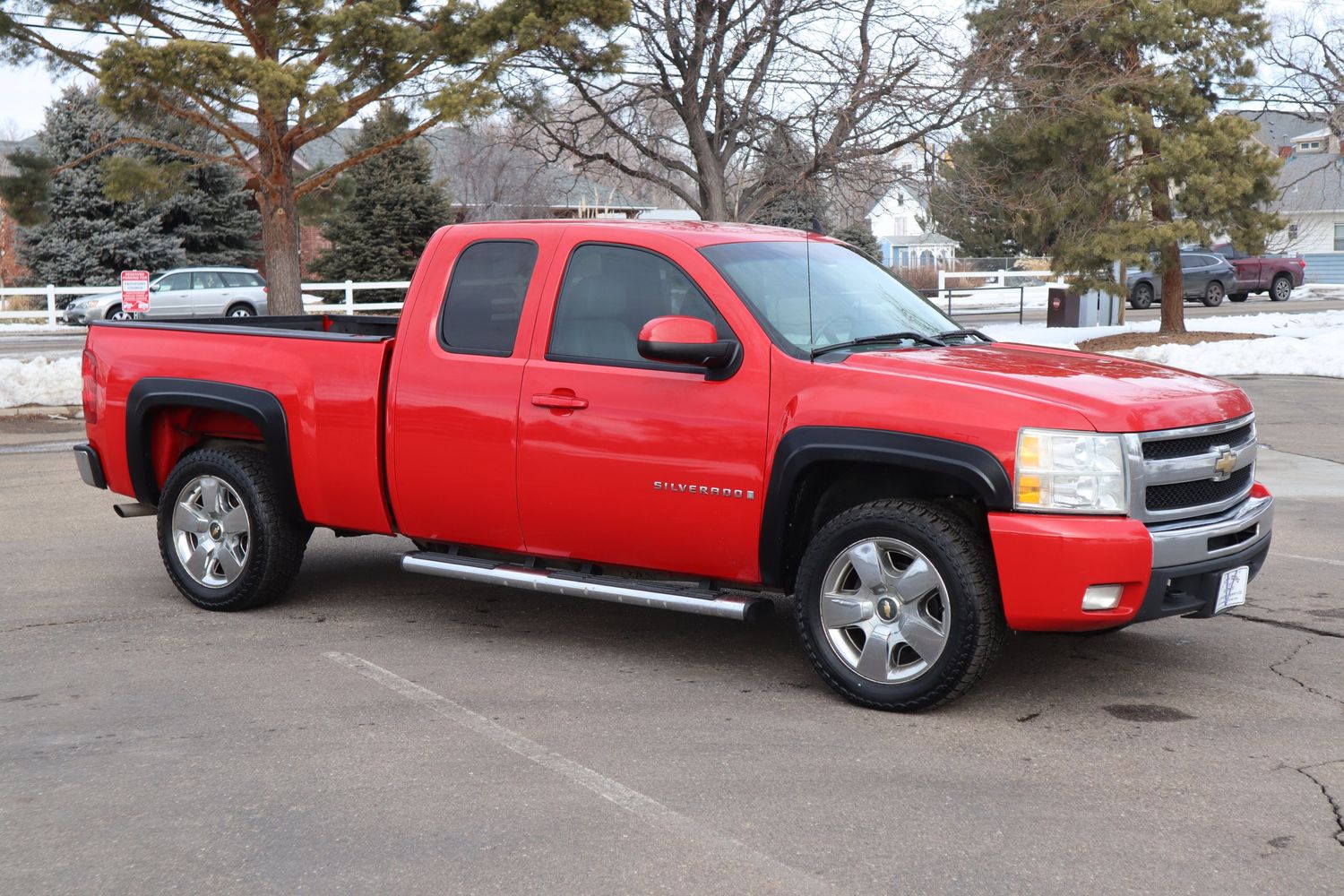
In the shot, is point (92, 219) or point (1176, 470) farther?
point (92, 219)

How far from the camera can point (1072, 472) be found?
5004 millimetres

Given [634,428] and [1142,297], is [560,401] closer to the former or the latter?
[634,428]

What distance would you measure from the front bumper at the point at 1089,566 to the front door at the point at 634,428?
1029 millimetres

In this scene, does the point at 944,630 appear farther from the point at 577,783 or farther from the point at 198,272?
the point at 198,272

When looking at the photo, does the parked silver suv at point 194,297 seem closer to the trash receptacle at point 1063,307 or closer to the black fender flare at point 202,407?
the trash receptacle at point 1063,307

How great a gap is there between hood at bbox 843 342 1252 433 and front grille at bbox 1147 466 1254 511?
23 centimetres

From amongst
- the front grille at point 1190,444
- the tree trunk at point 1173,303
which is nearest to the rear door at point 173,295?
the tree trunk at point 1173,303


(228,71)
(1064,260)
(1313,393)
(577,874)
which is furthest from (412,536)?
(1064,260)

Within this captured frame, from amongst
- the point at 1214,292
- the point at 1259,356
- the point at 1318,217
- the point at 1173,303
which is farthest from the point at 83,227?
the point at 1318,217

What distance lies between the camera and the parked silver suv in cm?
3431

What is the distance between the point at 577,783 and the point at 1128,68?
917 inches

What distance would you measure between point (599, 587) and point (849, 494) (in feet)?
3.65

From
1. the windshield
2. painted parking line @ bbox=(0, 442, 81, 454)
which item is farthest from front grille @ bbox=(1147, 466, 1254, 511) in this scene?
painted parking line @ bbox=(0, 442, 81, 454)

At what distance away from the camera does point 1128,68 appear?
24.9 metres
